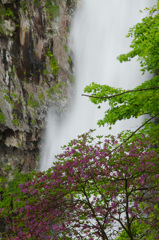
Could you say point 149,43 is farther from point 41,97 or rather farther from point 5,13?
point 5,13

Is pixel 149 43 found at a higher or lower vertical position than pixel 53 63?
lower

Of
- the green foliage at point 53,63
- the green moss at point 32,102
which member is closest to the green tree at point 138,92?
the green moss at point 32,102

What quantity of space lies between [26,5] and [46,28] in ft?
11.1

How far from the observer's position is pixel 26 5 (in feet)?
72.7

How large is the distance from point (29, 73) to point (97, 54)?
1246 centimetres

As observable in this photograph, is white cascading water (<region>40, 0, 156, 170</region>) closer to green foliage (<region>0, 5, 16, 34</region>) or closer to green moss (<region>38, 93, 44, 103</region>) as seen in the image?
green moss (<region>38, 93, 44, 103</region>)

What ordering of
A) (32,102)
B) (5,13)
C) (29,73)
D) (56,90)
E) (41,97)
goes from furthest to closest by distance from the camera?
(56,90) < (41,97) < (29,73) < (32,102) < (5,13)

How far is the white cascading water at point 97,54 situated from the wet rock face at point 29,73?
2442 millimetres

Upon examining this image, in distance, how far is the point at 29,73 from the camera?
21.6 meters

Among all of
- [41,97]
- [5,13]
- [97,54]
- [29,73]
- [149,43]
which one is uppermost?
[97,54]

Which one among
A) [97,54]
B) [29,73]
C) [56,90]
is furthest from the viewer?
[97,54]

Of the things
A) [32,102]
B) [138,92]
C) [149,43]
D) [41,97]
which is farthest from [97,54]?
[138,92]

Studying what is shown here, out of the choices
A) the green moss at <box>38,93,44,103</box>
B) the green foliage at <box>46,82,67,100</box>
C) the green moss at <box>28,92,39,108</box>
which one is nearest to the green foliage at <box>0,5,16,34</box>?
the green moss at <box>28,92,39,108</box>

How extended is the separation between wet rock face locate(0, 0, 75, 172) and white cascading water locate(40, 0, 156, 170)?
2.44 metres
